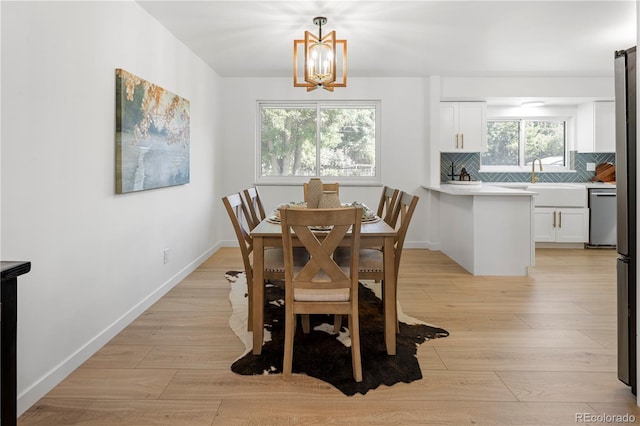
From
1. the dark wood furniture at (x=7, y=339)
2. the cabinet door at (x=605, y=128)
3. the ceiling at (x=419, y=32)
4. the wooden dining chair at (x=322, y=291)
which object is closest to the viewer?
the dark wood furniture at (x=7, y=339)

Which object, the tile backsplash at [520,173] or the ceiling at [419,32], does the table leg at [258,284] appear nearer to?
the ceiling at [419,32]

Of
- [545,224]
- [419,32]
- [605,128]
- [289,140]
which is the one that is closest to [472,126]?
[545,224]

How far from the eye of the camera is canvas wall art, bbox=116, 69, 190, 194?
9.46 feet

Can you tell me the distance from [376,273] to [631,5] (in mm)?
2988

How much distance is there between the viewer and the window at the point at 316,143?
19.9ft

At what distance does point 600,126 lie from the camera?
6.04 meters

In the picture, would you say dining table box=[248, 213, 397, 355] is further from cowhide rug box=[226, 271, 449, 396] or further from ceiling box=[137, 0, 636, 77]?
ceiling box=[137, 0, 636, 77]

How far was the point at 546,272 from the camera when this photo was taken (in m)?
4.59

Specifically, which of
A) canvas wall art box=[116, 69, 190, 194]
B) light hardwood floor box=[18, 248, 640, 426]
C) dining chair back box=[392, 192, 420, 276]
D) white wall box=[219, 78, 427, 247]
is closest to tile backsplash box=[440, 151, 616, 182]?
white wall box=[219, 78, 427, 247]

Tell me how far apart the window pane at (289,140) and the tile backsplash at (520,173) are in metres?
1.99

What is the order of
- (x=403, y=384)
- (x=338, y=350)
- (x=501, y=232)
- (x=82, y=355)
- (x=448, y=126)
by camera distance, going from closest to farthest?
(x=403, y=384) → (x=82, y=355) → (x=338, y=350) → (x=501, y=232) → (x=448, y=126)

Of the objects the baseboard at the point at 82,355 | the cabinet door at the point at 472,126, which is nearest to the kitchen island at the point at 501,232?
the cabinet door at the point at 472,126

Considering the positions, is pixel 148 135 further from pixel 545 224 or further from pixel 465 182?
pixel 545 224

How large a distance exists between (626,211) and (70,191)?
2.80m
